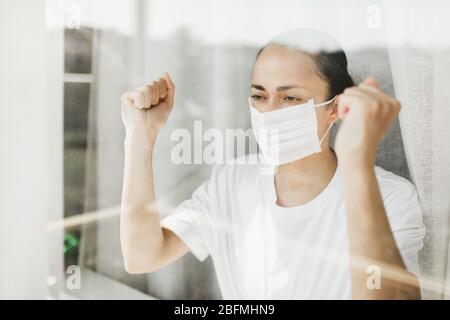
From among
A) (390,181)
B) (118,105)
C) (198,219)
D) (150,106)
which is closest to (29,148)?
(118,105)

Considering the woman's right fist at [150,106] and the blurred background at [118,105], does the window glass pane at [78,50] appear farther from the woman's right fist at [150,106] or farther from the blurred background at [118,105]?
the woman's right fist at [150,106]

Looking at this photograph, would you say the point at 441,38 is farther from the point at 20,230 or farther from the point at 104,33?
the point at 20,230

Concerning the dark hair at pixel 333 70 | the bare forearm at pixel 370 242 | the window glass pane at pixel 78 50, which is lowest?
the bare forearm at pixel 370 242

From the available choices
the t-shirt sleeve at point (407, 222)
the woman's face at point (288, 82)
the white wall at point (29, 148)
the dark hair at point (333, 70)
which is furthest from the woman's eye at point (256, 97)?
the white wall at point (29, 148)

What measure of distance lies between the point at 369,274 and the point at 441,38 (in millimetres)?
651

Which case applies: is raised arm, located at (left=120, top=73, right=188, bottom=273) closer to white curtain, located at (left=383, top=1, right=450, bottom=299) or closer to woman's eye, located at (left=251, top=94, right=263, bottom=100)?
woman's eye, located at (left=251, top=94, right=263, bottom=100)

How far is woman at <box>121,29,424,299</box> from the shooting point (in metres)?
1.19

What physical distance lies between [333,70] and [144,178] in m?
0.61

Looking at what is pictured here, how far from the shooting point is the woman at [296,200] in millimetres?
1191

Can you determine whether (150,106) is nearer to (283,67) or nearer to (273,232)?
(283,67)

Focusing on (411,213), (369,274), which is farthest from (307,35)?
(369,274)

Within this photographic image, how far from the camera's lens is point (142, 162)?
4.44 ft

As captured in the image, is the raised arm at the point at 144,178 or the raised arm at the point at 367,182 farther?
the raised arm at the point at 144,178

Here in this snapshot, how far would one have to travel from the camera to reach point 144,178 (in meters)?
1.35
